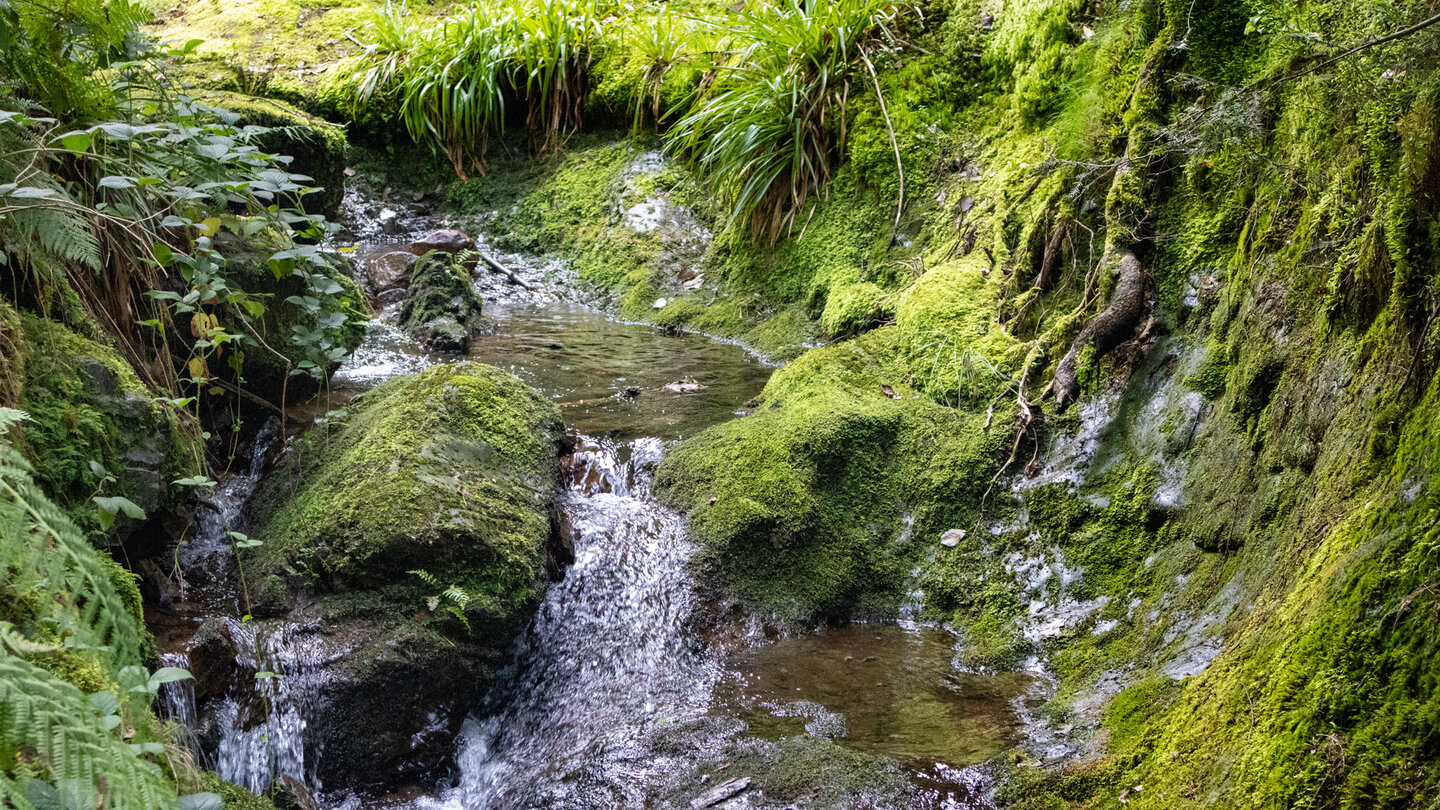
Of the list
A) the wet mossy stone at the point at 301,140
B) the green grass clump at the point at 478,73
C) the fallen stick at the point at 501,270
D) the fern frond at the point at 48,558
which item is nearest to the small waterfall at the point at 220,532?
the wet mossy stone at the point at 301,140

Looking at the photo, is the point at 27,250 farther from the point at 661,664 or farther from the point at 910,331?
the point at 910,331

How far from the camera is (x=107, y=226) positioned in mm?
2820

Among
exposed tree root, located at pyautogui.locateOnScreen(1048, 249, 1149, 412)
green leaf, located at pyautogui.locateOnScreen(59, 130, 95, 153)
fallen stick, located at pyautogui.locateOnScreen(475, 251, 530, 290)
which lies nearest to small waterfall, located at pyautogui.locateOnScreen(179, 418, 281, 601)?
green leaf, located at pyautogui.locateOnScreen(59, 130, 95, 153)

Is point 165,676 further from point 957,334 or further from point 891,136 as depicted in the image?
point 891,136

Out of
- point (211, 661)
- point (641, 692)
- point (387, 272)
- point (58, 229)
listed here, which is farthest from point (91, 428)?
point (387, 272)

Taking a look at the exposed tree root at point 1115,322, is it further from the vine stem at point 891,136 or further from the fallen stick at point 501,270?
the fallen stick at point 501,270

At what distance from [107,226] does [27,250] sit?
328 millimetres

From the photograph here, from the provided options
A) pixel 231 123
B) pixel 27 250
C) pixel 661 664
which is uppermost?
pixel 231 123

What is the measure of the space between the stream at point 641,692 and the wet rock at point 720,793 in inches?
1.1

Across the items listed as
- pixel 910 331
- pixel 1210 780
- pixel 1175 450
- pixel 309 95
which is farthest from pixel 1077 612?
pixel 309 95

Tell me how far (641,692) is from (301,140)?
351 cm

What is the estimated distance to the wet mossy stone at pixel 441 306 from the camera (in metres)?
5.96

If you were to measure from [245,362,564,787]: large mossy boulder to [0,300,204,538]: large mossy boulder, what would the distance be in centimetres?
50

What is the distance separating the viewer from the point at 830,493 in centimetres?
387
